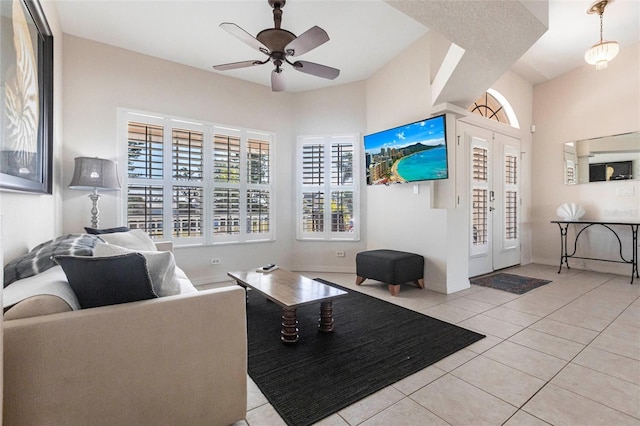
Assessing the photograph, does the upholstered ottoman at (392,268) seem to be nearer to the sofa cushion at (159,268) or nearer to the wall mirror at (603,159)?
the sofa cushion at (159,268)

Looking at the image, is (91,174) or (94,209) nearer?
(91,174)

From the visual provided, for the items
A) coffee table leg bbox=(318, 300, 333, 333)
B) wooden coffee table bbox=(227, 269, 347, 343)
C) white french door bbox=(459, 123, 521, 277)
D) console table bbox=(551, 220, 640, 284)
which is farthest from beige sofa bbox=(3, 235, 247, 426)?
console table bbox=(551, 220, 640, 284)

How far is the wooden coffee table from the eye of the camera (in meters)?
2.24

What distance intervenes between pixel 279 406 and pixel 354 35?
12.0 feet

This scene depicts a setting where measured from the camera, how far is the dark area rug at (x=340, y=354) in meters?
1.63

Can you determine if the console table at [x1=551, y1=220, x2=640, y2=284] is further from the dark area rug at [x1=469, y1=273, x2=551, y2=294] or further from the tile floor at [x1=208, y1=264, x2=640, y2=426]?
the tile floor at [x1=208, y1=264, x2=640, y2=426]

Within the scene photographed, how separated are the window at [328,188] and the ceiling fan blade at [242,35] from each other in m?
2.23

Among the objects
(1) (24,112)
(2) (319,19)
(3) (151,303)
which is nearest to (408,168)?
(2) (319,19)

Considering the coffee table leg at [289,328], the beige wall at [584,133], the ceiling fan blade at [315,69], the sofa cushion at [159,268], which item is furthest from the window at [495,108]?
the sofa cushion at [159,268]

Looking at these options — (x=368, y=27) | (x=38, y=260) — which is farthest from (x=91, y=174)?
(x=368, y=27)

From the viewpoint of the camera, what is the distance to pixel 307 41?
242 centimetres

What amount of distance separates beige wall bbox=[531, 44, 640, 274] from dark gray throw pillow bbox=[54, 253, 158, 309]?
6.00 m

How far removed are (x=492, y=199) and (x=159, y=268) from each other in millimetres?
4647

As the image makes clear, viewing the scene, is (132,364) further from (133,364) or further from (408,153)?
(408,153)
